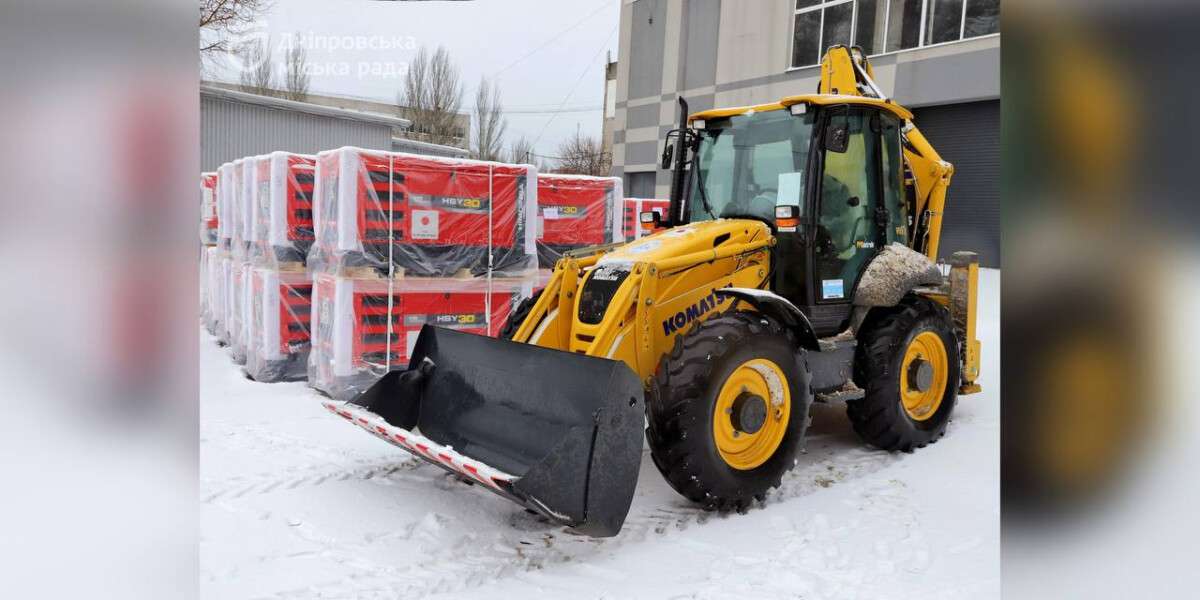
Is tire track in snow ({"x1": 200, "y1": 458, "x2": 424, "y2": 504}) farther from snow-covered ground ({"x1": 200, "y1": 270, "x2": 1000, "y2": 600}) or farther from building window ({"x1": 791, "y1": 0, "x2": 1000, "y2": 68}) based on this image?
building window ({"x1": 791, "y1": 0, "x2": 1000, "y2": 68})

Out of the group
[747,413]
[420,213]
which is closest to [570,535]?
[747,413]

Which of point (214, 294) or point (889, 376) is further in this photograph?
point (214, 294)

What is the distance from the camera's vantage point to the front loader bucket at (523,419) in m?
3.78

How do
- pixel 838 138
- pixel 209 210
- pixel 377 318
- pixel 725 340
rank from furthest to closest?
pixel 209 210
pixel 377 318
pixel 838 138
pixel 725 340

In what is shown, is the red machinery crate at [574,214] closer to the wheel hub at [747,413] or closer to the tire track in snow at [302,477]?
the tire track in snow at [302,477]

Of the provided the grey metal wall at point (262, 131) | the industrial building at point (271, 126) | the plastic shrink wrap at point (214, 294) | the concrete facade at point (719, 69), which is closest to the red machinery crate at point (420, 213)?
the plastic shrink wrap at point (214, 294)

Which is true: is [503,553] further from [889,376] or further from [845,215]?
[845,215]

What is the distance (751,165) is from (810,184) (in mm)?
553

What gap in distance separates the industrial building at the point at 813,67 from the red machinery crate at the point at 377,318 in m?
6.64

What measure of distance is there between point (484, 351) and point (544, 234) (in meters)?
4.00

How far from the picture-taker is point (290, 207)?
26.5 ft

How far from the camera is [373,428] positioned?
4.57m
